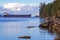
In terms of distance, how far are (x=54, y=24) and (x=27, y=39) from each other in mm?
13121

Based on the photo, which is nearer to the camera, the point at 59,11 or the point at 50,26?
the point at 50,26

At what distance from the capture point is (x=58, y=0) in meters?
71.6

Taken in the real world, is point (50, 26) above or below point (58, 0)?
below

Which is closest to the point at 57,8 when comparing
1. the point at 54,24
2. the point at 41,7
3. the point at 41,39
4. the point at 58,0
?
the point at 58,0

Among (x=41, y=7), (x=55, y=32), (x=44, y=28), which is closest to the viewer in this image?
(x=55, y=32)

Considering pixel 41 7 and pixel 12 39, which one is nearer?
pixel 12 39

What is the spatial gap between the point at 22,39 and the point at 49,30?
14000mm

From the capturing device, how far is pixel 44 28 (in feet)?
173

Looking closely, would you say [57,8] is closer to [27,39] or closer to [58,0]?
[58,0]

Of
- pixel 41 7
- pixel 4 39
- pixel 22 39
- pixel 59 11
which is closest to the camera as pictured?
pixel 22 39

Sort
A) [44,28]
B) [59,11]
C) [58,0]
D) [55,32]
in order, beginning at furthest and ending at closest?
1. [58,0]
2. [59,11]
3. [44,28]
4. [55,32]

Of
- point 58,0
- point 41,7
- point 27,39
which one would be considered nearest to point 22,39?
point 27,39

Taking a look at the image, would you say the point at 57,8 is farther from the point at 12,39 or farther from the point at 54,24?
the point at 12,39

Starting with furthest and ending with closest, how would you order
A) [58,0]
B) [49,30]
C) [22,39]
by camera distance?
[58,0] → [49,30] → [22,39]
